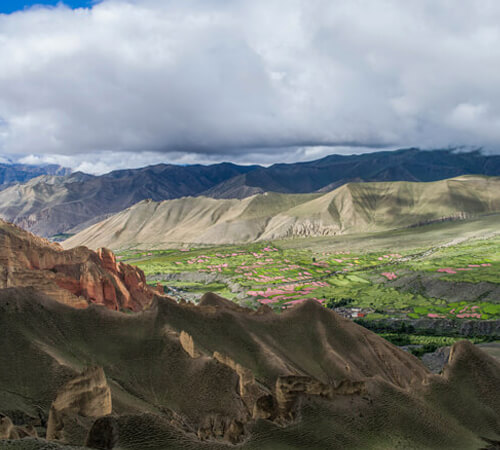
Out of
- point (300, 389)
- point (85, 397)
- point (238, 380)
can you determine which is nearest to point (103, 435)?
point (85, 397)

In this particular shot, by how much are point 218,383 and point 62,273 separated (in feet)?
170

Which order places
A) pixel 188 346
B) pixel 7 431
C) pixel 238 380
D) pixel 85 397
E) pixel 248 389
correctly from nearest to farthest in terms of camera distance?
1. pixel 7 431
2. pixel 85 397
3. pixel 248 389
4. pixel 238 380
5. pixel 188 346

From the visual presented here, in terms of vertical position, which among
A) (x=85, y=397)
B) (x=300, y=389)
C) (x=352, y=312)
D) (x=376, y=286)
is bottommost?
(x=352, y=312)

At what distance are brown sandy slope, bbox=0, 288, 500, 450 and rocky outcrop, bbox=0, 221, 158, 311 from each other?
60.9ft

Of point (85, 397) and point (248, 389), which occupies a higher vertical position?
point (85, 397)

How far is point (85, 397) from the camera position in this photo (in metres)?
33.3

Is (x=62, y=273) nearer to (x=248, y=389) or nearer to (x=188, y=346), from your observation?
(x=188, y=346)

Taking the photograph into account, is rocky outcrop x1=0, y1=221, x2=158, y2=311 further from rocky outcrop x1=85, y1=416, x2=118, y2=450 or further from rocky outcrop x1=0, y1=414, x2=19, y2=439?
rocky outcrop x1=85, y1=416, x2=118, y2=450

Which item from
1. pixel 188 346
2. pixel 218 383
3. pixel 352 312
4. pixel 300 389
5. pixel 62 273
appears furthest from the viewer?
pixel 352 312

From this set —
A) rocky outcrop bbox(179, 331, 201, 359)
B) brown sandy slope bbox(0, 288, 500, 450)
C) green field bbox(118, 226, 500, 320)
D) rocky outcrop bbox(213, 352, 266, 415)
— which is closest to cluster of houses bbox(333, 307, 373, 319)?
green field bbox(118, 226, 500, 320)

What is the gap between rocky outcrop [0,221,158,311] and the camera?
232ft

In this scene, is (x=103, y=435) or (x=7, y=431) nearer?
(x=7, y=431)

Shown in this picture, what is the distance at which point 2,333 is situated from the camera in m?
46.7

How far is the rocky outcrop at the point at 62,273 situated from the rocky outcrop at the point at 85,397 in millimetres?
38505
